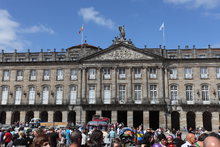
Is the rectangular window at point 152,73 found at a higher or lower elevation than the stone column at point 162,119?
higher

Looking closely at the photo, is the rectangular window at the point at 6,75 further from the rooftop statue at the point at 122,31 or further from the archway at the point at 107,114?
the rooftop statue at the point at 122,31

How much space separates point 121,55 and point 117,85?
5.40 metres

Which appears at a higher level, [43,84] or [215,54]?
[215,54]

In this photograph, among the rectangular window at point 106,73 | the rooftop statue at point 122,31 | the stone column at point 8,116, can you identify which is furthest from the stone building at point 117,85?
the rooftop statue at point 122,31

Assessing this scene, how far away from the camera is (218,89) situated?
3869 cm

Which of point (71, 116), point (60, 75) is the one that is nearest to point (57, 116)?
point (71, 116)

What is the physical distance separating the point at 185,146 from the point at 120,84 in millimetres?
33030

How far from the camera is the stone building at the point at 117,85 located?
127 feet

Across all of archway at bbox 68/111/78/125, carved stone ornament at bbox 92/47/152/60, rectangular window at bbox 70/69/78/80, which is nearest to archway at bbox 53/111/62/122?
archway at bbox 68/111/78/125

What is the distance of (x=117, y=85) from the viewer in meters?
40.2

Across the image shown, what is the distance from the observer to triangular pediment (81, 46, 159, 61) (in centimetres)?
4041

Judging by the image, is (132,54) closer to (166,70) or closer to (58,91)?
(166,70)

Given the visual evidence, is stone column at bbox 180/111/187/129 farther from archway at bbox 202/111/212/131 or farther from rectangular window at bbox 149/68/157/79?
rectangular window at bbox 149/68/157/79

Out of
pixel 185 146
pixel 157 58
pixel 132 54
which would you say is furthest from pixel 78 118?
pixel 185 146
